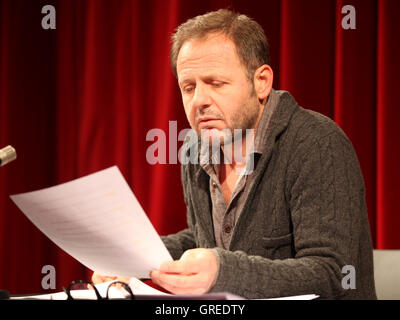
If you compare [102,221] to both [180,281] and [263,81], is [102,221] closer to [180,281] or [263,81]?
[180,281]

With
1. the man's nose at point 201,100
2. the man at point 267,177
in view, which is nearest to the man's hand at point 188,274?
the man at point 267,177

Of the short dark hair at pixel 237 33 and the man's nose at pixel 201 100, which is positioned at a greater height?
the short dark hair at pixel 237 33

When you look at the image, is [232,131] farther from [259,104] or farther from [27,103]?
[27,103]

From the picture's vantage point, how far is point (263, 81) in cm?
129

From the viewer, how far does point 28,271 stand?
7.73ft

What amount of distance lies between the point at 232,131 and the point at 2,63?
1.55 m

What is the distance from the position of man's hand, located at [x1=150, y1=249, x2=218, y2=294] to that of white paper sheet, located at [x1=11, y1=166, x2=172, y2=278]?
0.8 inches

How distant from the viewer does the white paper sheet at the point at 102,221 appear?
28.2 inches

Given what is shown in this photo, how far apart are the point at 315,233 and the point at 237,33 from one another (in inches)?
20.2

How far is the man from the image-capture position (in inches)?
39.6

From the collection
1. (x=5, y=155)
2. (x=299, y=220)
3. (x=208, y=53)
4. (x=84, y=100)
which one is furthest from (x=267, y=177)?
(x=84, y=100)

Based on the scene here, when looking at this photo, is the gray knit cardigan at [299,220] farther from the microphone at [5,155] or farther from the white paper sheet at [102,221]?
the microphone at [5,155]

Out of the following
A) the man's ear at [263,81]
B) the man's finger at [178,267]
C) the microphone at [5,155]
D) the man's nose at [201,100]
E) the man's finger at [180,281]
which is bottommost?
the man's finger at [180,281]
